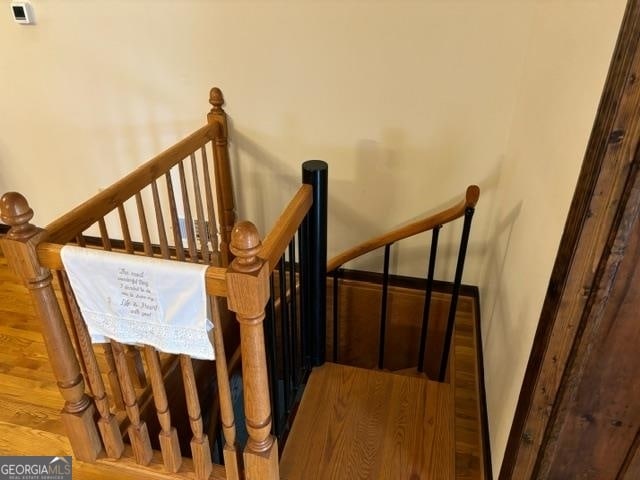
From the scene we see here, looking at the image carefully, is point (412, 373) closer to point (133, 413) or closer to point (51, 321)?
point (133, 413)

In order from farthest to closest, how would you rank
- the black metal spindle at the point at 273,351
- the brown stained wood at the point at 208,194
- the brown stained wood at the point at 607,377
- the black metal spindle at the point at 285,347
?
the brown stained wood at the point at 208,194
the black metal spindle at the point at 285,347
the black metal spindle at the point at 273,351
the brown stained wood at the point at 607,377

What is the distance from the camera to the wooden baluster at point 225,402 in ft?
3.96

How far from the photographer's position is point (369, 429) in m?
1.82

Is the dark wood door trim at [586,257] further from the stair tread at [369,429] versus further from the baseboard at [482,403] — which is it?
the stair tread at [369,429]

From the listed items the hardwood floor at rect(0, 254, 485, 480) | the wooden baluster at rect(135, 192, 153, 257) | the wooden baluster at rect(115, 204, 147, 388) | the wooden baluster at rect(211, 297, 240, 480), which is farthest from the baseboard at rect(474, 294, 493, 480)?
the wooden baluster at rect(135, 192, 153, 257)

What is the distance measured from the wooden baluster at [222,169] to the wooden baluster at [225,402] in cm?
→ 123

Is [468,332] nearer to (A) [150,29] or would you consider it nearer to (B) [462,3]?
(B) [462,3]

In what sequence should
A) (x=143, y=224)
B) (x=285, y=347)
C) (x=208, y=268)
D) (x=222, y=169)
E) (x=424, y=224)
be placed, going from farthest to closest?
(x=222, y=169), (x=424, y=224), (x=143, y=224), (x=285, y=347), (x=208, y=268)

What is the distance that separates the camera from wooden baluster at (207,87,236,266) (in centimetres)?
232

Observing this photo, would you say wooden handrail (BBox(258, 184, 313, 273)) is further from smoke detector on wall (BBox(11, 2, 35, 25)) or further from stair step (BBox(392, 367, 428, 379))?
smoke detector on wall (BBox(11, 2, 35, 25))

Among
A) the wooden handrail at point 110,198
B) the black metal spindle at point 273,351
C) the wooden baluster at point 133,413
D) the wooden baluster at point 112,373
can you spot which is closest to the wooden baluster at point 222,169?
the wooden handrail at point 110,198

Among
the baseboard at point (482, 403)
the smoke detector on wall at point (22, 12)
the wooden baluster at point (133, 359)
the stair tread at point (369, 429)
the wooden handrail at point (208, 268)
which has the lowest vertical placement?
the stair tread at point (369, 429)

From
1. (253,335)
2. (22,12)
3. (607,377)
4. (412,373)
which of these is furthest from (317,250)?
(22,12)

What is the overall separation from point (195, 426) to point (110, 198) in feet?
2.60
